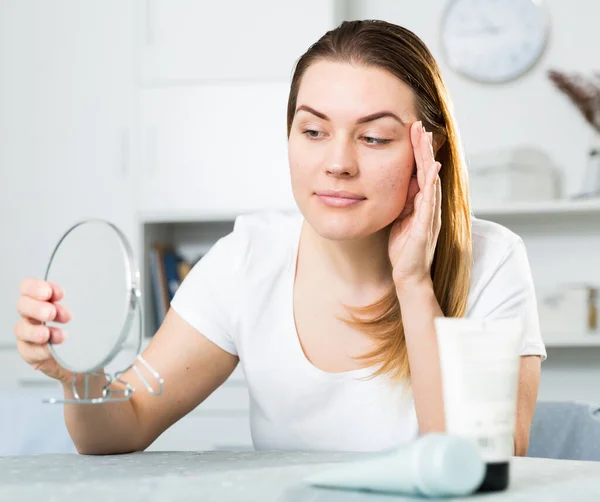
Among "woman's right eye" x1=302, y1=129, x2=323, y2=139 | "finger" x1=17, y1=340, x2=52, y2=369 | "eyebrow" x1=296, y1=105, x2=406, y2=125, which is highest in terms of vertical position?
"eyebrow" x1=296, y1=105, x2=406, y2=125

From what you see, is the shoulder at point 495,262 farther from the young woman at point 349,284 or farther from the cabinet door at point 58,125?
the cabinet door at point 58,125

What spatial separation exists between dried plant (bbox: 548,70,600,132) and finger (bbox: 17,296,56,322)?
2284 millimetres

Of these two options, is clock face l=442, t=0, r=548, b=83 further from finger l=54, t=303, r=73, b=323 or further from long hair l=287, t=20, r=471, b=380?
finger l=54, t=303, r=73, b=323

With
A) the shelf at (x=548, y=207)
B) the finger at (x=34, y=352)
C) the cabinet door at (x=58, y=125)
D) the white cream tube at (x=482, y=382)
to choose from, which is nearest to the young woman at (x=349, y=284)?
the finger at (x=34, y=352)

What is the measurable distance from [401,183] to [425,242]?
89mm

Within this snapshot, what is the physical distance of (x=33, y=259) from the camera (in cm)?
292

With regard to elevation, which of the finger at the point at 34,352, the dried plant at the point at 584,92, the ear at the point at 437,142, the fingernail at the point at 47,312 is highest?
the dried plant at the point at 584,92

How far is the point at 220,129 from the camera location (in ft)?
9.33

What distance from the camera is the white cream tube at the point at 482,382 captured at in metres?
0.69

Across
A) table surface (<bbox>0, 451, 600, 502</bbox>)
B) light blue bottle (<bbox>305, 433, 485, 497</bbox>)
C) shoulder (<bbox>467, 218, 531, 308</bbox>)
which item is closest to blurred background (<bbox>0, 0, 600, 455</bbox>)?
shoulder (<bbox>467, 218, 531, 308</bbox>)

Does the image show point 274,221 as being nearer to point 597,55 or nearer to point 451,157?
point 451,157

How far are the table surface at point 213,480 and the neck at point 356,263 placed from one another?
486mm

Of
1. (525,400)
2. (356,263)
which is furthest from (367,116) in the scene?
(525,400)

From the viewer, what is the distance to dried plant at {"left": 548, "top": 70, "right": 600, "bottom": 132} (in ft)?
9.32
